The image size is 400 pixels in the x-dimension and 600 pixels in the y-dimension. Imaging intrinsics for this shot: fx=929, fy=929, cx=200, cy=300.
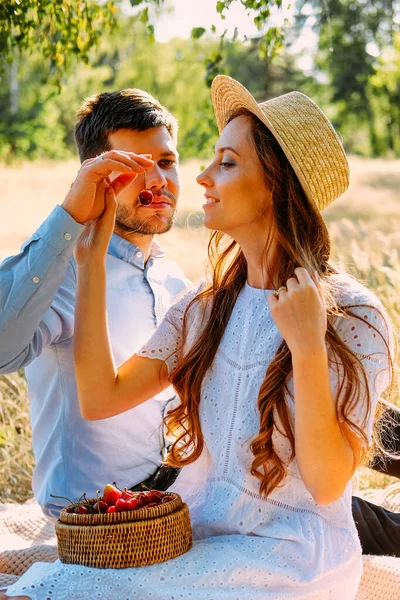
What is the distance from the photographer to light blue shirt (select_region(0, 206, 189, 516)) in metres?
3.53

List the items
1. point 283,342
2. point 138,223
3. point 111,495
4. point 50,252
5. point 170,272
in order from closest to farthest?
point 111,495 < point 283,342 < point 50,252 < point 138,223 < point 170,272

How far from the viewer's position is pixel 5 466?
18.0ft

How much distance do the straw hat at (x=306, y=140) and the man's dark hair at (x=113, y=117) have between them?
69 centimetres

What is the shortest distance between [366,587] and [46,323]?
5.42 ft

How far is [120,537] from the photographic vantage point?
8.80 ft

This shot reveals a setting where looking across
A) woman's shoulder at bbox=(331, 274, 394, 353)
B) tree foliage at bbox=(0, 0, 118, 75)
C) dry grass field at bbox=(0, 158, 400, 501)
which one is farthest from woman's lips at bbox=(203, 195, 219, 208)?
tree foliage at bbox=(0, 0, 118, 75)

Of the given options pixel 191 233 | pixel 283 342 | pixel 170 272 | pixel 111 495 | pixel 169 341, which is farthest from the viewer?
pixel 191 233

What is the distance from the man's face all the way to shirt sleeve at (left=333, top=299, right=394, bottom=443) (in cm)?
117

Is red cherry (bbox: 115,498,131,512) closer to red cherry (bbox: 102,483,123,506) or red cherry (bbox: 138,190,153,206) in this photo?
red cherry (bbox: 102,483,123,506)

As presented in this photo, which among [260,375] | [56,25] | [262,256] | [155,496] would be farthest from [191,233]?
[155,496]

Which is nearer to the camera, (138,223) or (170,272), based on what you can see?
(138,223)

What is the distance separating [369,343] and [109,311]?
124cm

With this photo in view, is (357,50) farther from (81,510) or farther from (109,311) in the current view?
(81,510)

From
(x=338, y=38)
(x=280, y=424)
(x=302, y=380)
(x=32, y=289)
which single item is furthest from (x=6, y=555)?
(x=338, y=38)
